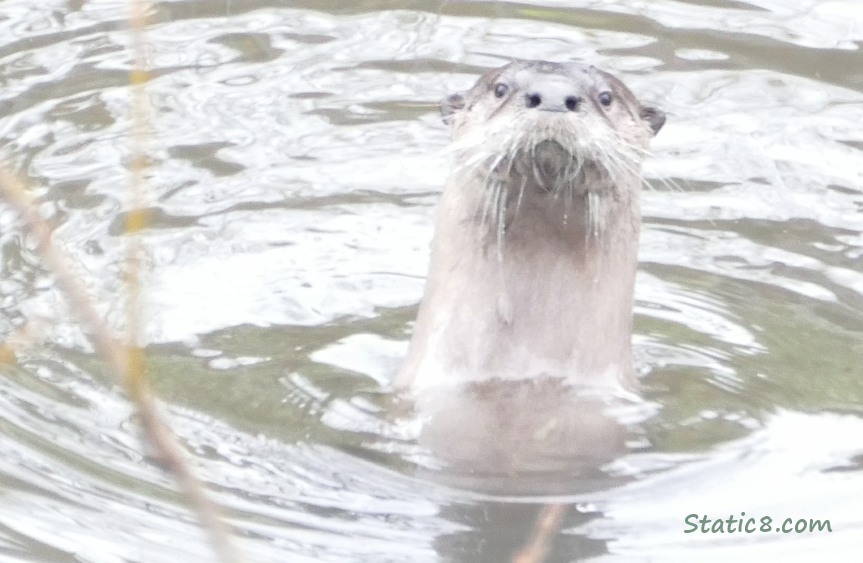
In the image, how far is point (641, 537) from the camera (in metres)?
3.32

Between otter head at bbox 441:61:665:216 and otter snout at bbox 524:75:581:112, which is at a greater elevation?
otter snout at bbox 524:75:581:112

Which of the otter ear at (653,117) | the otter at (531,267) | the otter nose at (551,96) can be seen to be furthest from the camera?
the otter ear at (653,117)

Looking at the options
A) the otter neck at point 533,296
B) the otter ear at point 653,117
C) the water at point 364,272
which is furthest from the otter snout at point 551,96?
the water at point 364,272

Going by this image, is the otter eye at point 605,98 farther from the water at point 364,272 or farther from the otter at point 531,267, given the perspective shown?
the water at point 364,272

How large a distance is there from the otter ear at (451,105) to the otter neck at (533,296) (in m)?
0.32

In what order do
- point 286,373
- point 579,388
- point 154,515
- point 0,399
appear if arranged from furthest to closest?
point 286,373 → point 0,399 → point 579,388 → point 154,515

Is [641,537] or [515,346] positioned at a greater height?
[515,346]

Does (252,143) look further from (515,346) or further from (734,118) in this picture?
(515,346)

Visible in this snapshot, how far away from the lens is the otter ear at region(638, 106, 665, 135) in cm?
406

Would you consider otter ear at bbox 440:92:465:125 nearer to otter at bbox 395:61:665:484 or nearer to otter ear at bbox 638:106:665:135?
otter at bbox 395:61:665:484

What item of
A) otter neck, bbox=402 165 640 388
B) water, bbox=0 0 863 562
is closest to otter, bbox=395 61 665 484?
otter neck, bbox=402 165 640 388

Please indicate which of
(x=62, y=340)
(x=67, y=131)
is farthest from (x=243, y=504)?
(x=67, y=131)

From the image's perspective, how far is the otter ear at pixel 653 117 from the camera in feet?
13.3

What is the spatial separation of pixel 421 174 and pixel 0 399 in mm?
2177
